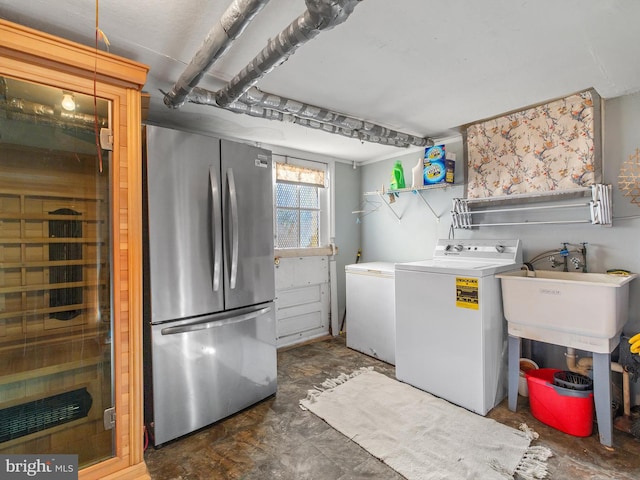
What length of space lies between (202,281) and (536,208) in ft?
8.44

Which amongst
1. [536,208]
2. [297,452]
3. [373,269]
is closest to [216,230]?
[297,452]

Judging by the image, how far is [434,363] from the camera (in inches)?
97.8

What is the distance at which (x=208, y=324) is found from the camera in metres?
2.07

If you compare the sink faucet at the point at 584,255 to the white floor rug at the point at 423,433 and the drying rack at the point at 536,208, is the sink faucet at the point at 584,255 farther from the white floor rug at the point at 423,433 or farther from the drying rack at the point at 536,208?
the white floor rug at the point at 423,433

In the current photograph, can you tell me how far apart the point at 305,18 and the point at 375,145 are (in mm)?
2347

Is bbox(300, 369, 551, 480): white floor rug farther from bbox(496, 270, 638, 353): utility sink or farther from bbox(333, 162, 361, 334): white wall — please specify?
bbox(333, 162, 361, 334): white wall

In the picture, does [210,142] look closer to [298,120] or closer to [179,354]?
[298,120]

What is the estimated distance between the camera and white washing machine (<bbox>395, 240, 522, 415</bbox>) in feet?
7.32

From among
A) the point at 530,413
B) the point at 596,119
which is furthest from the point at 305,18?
the point at 530,413

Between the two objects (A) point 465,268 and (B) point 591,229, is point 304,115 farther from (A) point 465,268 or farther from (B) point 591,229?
(B) point 591,229

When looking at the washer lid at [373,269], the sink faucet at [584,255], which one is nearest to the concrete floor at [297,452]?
the sink faucet at [584,255]

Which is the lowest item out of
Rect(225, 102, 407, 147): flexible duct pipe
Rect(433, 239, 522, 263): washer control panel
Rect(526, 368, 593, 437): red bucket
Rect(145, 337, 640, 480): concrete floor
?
Rect(145, 337, 640, 480): concrete floor

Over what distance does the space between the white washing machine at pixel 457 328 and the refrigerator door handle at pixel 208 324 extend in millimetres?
1189

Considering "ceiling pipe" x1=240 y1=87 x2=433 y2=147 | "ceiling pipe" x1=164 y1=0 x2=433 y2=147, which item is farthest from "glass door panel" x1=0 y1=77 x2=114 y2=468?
"ceiling pipe" x1=240 y1=87 x2=433 y2=147
